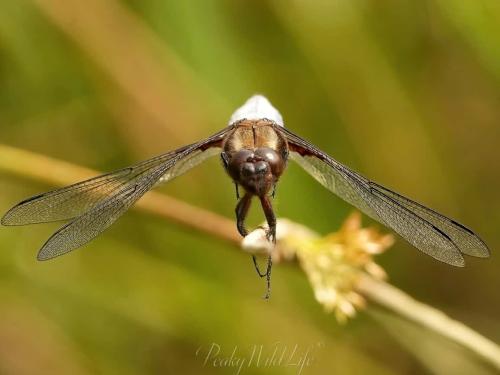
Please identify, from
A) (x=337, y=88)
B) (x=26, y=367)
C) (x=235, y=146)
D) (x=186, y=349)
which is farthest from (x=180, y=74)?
(x=235, y=146)

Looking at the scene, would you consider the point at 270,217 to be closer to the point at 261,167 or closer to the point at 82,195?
the point at 261,167

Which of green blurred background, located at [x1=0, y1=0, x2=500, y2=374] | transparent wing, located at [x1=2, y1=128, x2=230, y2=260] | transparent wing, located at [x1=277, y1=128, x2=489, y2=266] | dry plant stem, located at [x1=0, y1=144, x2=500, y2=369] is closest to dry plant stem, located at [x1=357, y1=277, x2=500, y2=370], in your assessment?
dry plant stem, located at [x1=0, y1=144, x2=500, y2=369]

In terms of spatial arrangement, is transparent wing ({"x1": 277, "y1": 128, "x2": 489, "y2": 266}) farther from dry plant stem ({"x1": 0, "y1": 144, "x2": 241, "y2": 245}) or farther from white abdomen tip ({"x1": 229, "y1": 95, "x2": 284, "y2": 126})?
dry plant stem ({"x1": 0, "y1": 144, "x2": 241, "y2": 245})

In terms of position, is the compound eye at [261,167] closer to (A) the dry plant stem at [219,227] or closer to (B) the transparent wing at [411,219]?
(B) the transparent wing at [411,219]

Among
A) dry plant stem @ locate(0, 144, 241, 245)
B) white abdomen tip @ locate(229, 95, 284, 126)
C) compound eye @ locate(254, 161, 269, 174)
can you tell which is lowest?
compound eye @ locate(254, 161, 269, 174)

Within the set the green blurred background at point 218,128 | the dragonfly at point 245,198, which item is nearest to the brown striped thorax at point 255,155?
the dragonfly at point 245,198

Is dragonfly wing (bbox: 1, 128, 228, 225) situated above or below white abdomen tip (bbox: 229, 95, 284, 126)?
below
